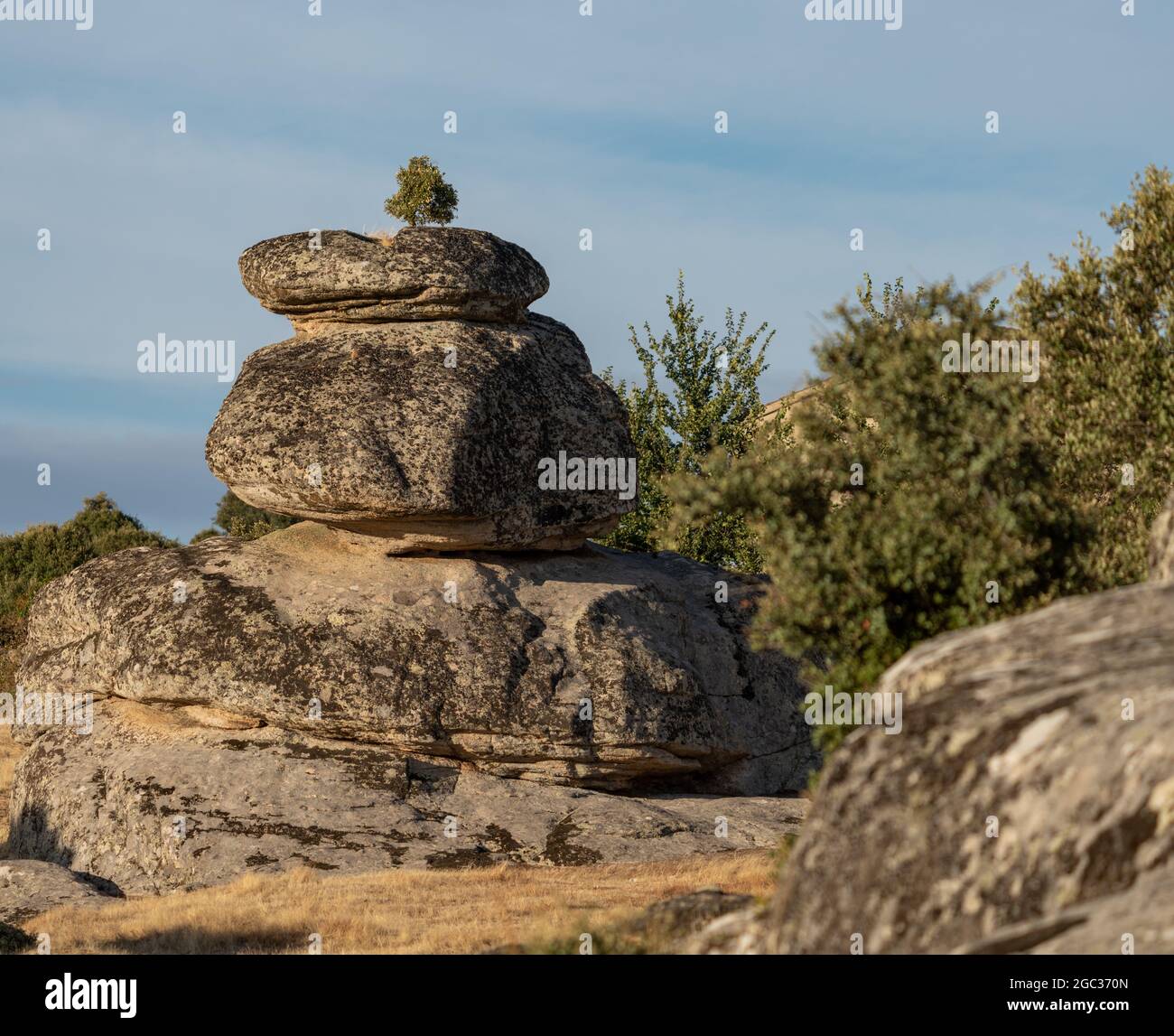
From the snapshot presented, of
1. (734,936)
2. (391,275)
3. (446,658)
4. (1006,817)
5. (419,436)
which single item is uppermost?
(391,275)

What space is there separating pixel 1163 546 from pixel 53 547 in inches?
1925

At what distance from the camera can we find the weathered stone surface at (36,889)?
2192 centimetres

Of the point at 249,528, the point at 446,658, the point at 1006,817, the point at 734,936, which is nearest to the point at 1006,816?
the point at 1006,817

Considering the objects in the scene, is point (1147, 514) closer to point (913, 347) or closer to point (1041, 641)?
point (913, 347)

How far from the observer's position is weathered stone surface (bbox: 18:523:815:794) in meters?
27.0

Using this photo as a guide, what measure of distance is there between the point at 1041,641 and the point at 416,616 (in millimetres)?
17363

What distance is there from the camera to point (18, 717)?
96.6 feet

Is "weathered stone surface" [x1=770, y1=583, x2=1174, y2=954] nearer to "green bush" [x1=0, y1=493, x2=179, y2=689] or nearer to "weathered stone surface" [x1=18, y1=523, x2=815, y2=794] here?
"weathered stone surface" [x1=18, y1=523, x2=815, y2=794]

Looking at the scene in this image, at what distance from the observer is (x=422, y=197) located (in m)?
32.1

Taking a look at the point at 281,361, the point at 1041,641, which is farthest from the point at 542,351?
the point at 1041,641

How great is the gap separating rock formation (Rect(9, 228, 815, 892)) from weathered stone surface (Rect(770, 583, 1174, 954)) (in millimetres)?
14701

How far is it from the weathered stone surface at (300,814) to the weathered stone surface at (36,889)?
5.32ft

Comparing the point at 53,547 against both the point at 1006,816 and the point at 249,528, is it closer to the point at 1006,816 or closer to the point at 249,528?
the point at 249,528

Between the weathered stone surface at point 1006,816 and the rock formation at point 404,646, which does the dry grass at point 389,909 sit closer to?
the rock formation at point 404,646
